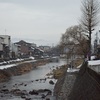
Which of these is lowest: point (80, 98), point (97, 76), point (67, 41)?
point (80, 98)

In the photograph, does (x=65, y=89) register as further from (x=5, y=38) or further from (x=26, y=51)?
(x=26, y=51)

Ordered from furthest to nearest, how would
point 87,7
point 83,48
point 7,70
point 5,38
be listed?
point 5,38
point 7,70
point 83,48
point 87,7

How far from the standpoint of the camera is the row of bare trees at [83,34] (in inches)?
1473

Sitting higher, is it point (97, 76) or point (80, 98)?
point (97, 76)

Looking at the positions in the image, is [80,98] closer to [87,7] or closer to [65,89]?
[65,89]

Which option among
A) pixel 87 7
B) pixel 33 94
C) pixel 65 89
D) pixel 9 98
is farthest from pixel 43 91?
pixel 87 7

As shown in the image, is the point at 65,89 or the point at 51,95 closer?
the point at 65,89

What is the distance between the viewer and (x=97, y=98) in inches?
439

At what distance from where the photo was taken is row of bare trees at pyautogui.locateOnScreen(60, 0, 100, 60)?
37406 mm

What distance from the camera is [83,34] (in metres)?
42.5

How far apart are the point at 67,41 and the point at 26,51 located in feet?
243

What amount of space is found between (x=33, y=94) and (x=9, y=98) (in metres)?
3.25

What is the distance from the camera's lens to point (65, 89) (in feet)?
78.3

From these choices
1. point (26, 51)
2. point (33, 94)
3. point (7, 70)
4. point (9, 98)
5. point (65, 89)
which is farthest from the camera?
point (26, 51)
